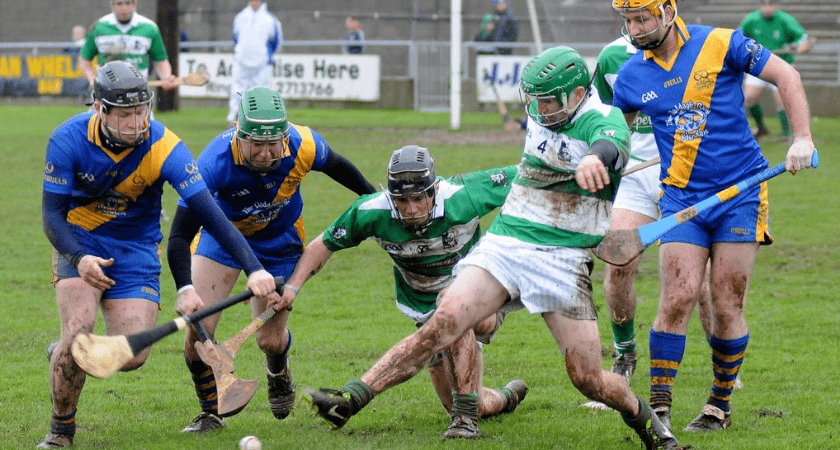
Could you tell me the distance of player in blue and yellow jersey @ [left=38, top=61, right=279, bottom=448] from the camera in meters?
4.88

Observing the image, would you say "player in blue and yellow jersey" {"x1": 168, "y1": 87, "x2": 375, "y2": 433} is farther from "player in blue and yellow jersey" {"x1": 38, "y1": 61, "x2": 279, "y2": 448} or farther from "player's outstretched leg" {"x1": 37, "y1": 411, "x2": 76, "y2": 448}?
"player's outstretched leg" {"x1": 37, "y1": 411, "x2": 76, "y2": 448}

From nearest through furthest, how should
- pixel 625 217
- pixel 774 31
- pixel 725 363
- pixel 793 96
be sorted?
pixel 793 96 → pixel 725 363 → pixel 625 217 → pixel 774 31

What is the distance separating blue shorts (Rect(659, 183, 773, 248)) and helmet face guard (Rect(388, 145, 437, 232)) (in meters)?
1.18

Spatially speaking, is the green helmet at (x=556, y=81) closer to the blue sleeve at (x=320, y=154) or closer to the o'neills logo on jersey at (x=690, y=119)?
the o'neills logo on jersey at (x=690, y=119)

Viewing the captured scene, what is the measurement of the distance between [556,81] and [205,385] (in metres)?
2.38

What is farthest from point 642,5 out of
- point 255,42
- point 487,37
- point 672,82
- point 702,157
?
point 487,37

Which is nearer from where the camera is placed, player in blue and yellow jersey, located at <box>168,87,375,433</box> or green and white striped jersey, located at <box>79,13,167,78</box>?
player in blue and yellow jersey, located at <box>168,87,375,433</box>

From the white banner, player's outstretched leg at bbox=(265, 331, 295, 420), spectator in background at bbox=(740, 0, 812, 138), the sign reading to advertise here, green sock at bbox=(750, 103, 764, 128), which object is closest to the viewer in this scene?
player's outstretched leg at bbox=(265, 331, 295, 420)

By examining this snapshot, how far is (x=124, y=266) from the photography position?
17.1 ft

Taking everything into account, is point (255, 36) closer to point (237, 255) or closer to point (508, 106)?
point (508, 106)

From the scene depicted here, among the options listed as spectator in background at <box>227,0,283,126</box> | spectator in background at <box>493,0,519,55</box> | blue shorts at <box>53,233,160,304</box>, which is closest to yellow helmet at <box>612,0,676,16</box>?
blue shorts at <box>53,233,160,304</box>

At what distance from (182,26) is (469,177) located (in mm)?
26698

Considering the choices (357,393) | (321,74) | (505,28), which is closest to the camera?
(357,393)

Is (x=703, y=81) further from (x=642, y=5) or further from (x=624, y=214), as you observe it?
(x=624, y=214)
